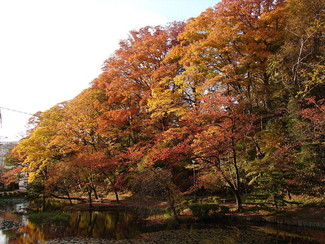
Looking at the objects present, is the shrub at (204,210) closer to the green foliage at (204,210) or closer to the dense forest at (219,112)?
the green foliage at (204,210)

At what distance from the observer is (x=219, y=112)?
12109 millimetres

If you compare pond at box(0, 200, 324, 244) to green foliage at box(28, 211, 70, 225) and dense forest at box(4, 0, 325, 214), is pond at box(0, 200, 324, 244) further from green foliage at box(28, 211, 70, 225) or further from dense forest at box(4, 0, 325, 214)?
dense forest at box(4, 0, 325, 214)

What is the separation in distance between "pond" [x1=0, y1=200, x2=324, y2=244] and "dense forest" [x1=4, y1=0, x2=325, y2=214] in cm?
168

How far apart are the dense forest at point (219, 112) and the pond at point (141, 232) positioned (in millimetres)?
1680

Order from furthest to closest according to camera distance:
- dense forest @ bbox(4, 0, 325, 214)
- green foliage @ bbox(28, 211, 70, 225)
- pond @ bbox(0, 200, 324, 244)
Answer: green foliage @ bbox(28, 211, 70, 225) → dense forest @ bbox(4, 0, 325, 214) → pond @ bbox(0, 200, 324, 244)

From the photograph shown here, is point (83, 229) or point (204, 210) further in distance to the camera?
point (83, 229)

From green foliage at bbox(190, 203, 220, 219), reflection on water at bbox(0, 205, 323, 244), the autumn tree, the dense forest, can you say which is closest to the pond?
reflection on water at bbox(0, 205, 323, 244)

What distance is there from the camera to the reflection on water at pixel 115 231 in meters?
8.36

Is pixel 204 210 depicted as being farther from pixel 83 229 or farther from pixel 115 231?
pixel 83 229

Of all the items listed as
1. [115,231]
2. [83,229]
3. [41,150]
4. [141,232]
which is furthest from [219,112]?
[41,150]

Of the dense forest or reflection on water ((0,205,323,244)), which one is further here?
the dense forest

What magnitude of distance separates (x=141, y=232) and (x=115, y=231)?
1280 mm

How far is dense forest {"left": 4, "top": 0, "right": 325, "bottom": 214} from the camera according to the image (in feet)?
36.4

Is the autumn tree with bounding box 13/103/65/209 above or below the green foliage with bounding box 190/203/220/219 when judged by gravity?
above
